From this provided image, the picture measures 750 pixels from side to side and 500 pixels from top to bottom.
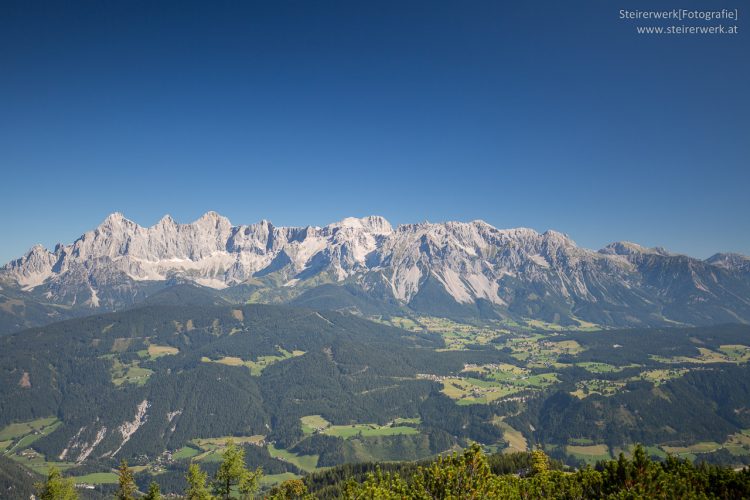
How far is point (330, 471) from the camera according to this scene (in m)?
182

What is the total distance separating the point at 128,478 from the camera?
8131 centimetres

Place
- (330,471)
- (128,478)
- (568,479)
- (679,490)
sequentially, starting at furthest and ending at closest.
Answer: (330,471) → (128,478) → (568,479) → (679,490)

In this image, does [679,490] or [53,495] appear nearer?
[679,490]

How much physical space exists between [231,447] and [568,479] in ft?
196

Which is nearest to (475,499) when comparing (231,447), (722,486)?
(722,486)

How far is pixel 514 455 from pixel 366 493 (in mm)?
133773

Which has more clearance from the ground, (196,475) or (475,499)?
(475,499)

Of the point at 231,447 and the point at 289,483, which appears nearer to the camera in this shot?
the point at 231,447

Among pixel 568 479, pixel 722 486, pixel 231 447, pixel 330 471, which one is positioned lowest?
pixel 330 471

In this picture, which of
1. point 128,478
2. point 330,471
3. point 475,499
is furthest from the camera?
point 330,471

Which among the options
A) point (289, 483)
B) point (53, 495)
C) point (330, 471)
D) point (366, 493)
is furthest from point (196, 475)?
point (330, 471)

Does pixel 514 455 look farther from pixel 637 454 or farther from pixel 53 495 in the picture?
pixel 53 495

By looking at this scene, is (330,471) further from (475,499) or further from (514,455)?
(475,499)

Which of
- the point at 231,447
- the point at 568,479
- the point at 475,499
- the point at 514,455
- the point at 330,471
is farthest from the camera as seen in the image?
the point at 330,471
